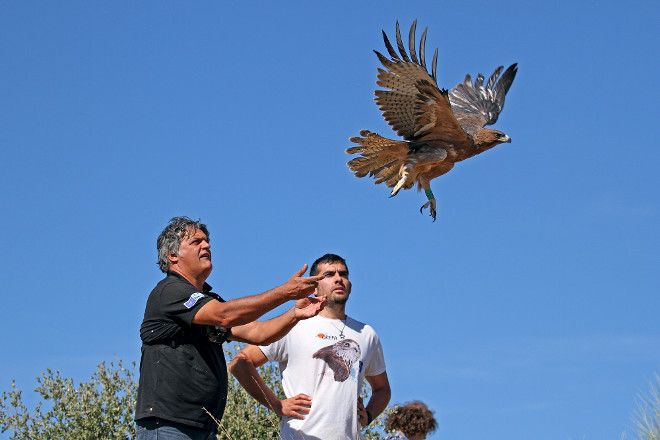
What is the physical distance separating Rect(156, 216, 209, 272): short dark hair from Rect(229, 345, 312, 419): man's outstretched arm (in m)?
0.83

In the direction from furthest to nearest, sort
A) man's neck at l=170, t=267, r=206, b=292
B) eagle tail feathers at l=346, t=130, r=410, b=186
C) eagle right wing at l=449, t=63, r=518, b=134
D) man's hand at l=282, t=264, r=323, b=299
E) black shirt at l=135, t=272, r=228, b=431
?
1. eagle right wing at l=449, t=63, r=518, b=134
2. eagle tail feathers at l=346, t=130, r=410, b=186
3. man's neck at l=170, t=267, r=206, b=292
4. black shirt at l=135, t=272, r=228, b=431
5. man's hand at l=282, t=264, r=323, b=299

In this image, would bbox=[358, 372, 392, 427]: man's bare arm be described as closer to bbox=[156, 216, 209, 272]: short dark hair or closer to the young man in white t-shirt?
the young man in white t-shirt

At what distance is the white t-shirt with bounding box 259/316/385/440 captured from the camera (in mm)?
4340

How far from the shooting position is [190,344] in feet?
11.7

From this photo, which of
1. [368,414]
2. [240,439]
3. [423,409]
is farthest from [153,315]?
[240,439]

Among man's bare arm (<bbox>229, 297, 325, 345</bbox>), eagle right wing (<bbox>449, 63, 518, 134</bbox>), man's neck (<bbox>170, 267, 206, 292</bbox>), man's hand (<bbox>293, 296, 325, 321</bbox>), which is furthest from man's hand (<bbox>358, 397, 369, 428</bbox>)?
eagle right wing (<bbox>449, 63, 518, 134</bbox>)

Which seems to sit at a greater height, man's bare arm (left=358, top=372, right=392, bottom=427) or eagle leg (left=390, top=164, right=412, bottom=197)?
eagle leg (left=390, top=164, right=412, bottom=197)

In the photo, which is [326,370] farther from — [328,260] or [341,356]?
[328,260]

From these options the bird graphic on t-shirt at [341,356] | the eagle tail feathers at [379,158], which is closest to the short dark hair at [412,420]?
the bird graphic on t-shirt at [341,356]

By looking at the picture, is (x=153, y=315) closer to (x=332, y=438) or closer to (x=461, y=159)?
(x=332, y=438)

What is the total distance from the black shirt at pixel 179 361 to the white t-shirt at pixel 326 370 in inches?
33.2

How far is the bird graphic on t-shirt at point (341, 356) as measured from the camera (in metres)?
4.46

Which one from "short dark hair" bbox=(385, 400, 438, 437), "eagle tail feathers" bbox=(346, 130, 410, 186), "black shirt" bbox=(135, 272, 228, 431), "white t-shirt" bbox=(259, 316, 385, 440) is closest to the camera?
"black shirt" bbox=(135, 272, 228, 431)

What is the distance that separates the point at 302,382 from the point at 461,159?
15.9 ft
